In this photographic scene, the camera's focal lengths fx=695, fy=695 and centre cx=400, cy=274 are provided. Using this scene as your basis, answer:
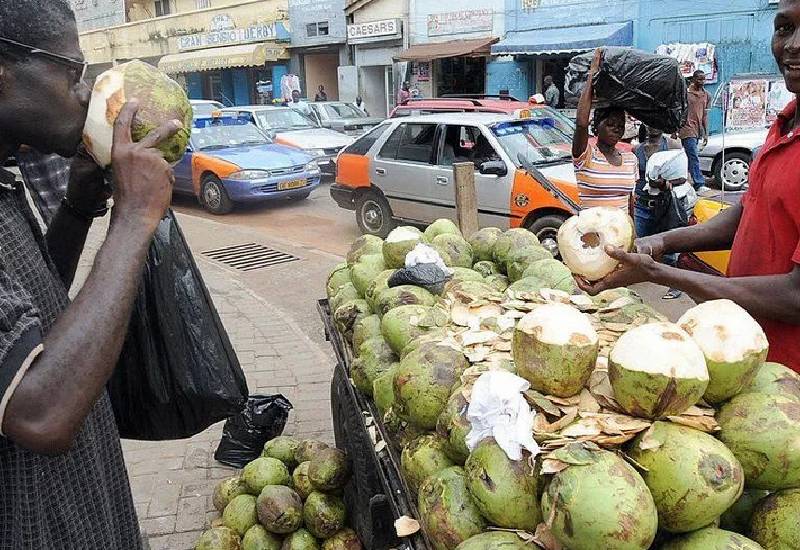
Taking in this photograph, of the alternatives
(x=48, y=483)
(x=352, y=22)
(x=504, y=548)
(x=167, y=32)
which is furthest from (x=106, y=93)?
(x=167, y=32)

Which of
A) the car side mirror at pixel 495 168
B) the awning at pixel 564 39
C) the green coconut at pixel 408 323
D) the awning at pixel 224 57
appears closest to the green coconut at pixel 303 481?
the green coconut at pixel 408 323

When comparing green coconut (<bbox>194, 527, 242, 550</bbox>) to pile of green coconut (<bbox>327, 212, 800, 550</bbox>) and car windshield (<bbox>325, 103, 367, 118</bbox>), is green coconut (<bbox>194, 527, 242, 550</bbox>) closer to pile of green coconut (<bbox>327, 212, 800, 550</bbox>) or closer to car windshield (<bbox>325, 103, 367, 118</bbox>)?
pile of green coconut (<bbox>327, 212, 800, 550</bbox>)

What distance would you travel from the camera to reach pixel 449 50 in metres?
19.8

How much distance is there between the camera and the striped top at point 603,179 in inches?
215

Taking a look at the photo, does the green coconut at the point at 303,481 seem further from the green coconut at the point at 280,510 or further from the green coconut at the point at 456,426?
the green coconut at the point at 456,426

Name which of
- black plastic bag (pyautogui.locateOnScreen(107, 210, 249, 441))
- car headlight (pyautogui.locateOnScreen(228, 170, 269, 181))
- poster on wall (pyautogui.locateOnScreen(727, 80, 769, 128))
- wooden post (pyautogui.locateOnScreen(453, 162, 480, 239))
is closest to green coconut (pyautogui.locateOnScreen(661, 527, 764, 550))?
black plastic bag (pyautogui.locateOnScreen(107, 210, 249, 441))

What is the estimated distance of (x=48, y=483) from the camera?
1530 mm

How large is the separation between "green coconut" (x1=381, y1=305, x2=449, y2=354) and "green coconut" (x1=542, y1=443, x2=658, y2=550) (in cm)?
105

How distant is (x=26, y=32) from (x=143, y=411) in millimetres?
1197

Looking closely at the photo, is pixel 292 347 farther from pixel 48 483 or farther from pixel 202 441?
pixel 48 483

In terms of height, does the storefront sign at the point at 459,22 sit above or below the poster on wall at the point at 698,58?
above

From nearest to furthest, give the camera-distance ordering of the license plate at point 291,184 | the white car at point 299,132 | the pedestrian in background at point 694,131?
the pedestrian in background at point 694,131
the license plate at point 291,184
the white car at point 299,132

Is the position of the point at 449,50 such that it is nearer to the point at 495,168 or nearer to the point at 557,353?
the point at 495,168

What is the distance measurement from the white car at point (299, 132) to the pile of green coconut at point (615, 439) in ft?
37.6
